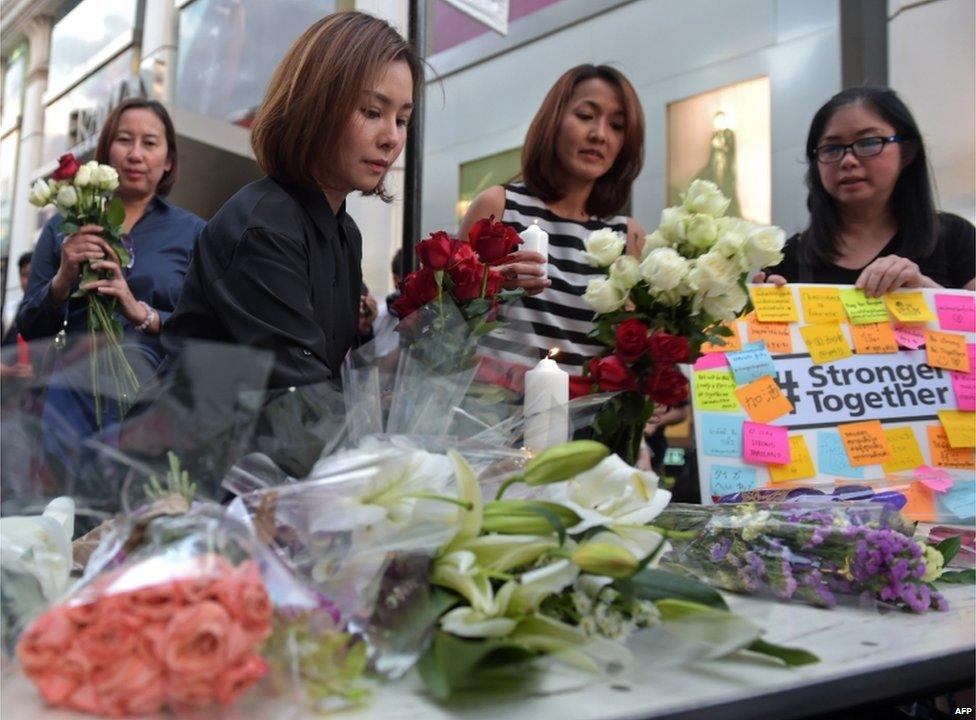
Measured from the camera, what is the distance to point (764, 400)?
192 cm

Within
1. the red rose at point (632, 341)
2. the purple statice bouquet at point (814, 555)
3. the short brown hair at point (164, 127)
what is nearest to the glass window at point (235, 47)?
the short brown hair at point (164, 127)

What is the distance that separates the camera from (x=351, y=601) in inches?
27.9

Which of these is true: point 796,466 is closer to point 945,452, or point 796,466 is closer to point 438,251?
point 945,452

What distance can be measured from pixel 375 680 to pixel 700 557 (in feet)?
1.85

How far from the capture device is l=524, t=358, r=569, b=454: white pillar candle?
0.98 metres

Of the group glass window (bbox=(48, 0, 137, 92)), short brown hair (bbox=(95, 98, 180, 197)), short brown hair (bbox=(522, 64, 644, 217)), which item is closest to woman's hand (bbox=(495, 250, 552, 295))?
short brown hair (bbox=(522, 64, 644, 217))

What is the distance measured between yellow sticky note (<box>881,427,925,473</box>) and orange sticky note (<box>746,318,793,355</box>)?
0.87 feet

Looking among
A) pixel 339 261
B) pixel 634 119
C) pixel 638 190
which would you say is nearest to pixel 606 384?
pixel 339 261

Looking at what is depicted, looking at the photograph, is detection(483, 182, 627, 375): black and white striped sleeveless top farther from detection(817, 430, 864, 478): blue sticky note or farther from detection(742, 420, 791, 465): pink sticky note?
detection(817, 430, 864, 478): blue sticky note

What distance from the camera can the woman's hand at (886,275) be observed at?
201 cm

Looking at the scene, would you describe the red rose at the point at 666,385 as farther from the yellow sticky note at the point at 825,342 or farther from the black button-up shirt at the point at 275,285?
the yellow sticky note at the point at 825,342

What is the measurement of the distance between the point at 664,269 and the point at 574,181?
110 cm

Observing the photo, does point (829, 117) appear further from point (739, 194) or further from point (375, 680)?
point (739, 194)

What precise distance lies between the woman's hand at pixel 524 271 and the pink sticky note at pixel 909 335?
83 cm
